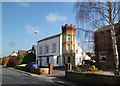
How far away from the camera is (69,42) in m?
29.0

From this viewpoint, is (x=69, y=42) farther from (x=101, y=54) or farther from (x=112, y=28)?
(x=112, y=28)

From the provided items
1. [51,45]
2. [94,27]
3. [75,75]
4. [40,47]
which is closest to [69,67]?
[75,75]

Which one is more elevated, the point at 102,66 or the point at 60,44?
the point at 60,44

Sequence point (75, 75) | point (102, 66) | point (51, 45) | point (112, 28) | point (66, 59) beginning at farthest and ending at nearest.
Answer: point (51, 45)
point (66, 59)
point (102, 66)
point (75, 75)
point (112, 28)

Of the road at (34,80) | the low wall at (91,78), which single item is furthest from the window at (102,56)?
the low wall at (91,78)

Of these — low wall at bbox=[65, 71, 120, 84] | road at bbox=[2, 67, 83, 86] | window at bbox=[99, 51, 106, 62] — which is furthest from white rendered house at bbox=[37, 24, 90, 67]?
low wall at bbox=[65, 71, 120, 84]

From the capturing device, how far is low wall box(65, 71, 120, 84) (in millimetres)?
8384

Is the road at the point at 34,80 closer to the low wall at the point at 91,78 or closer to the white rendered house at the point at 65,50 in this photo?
the low wall at the point at 91,78

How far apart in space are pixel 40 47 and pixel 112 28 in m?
30.2

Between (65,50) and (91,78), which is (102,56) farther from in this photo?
(65,50)

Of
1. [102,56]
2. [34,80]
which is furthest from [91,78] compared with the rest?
[102,56]

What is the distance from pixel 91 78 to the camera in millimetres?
9977

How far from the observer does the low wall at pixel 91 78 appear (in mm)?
8384

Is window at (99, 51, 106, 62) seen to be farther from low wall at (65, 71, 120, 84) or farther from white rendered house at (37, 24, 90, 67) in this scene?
low wall at (65, 71, 120, 84)
